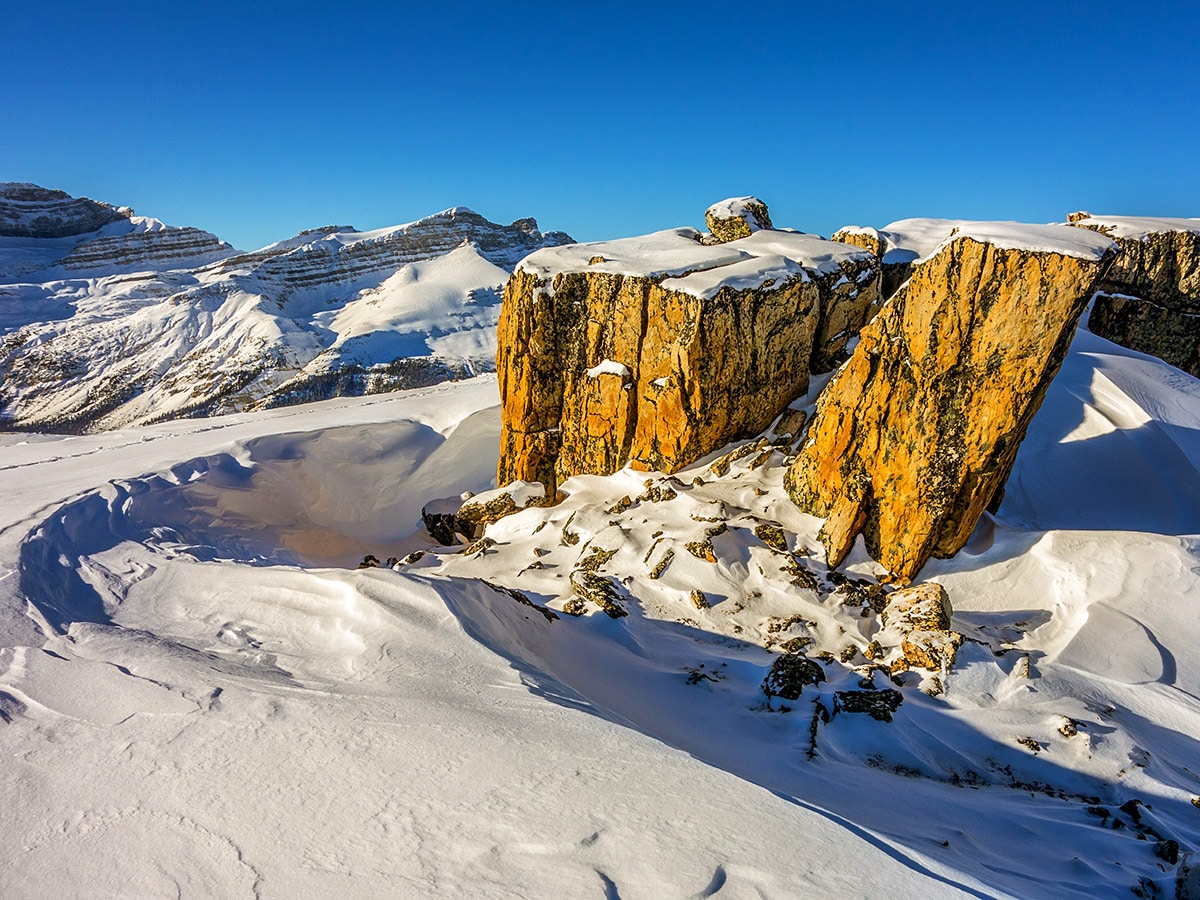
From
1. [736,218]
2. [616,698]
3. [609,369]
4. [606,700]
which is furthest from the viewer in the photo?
[736,218]

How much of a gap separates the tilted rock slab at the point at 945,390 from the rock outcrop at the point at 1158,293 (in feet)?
44.8

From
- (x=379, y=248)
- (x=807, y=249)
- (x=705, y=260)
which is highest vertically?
(x=379, y=248)

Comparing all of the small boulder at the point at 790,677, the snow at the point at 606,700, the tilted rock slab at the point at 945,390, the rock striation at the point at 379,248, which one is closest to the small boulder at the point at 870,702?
the snow at the point at 606,700

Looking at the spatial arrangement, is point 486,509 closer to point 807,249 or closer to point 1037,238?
point 807,249

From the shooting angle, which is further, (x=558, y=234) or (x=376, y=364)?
(x=558, y=234)

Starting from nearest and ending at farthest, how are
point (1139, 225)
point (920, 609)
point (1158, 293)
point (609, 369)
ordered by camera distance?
1. point (920, 609)
2. point (609, 369)
3. point (1158, 293)
4. point (1139, 225)

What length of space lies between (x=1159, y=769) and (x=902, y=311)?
7.32 m

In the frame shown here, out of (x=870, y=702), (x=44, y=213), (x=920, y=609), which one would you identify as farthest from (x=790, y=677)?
(x=44, y=213)

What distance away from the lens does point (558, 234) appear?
518 ft

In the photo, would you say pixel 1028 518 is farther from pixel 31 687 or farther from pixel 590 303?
pixel 31 687

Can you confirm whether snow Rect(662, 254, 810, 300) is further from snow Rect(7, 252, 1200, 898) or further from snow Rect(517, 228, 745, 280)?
snow Rect(7, 252, 1200, 898)

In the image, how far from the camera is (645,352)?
14.2 meters

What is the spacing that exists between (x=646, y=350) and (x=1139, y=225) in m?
18.6

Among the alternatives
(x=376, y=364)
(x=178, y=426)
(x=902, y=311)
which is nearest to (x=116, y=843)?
(x=902, y=311)
